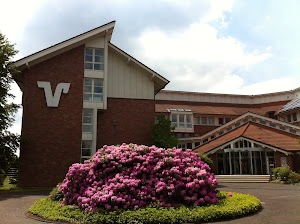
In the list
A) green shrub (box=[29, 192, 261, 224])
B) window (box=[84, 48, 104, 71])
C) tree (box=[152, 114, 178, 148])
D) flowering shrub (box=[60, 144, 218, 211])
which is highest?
window (box=[84, 48, 104, 71])

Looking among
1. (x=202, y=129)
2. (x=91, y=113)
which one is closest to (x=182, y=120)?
(x=202, y=129)

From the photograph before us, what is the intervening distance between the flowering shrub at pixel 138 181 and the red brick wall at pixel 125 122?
13.6 m

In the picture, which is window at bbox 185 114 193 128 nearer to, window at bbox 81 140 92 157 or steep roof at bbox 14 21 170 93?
steep roof at bbox 14 21 170 93

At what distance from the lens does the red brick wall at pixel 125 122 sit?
1026 inches

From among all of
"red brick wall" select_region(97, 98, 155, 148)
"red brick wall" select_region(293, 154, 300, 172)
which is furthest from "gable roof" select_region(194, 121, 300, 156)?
"red brick wall" select_region(97, 98, 155, 148)

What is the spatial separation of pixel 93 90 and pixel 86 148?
4.75m

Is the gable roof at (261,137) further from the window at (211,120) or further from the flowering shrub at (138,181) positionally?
the flowering shrub at (138,181)

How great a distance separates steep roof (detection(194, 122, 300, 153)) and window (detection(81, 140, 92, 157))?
12.3 m

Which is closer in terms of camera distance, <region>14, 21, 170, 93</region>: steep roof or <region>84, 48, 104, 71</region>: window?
<region>14, 21, 170, 93</region>: steep roof

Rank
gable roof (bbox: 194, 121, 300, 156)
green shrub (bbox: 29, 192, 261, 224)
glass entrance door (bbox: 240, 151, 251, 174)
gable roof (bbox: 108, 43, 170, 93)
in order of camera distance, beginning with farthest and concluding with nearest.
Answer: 1. glass entrance door (bbox: 240, 151, 251, 174)
2. gable roof (bbox: 194, 121, 300, 156)
3. gable roof (bbox: 108, 43, 170, 93)
4. green shrub (bbox: 29, 192, 261, 224)

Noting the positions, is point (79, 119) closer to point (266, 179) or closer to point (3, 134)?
point (3, 134)

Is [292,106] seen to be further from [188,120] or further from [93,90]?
[93,90]

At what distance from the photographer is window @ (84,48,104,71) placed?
1012 inches

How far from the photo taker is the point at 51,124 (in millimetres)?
23609
